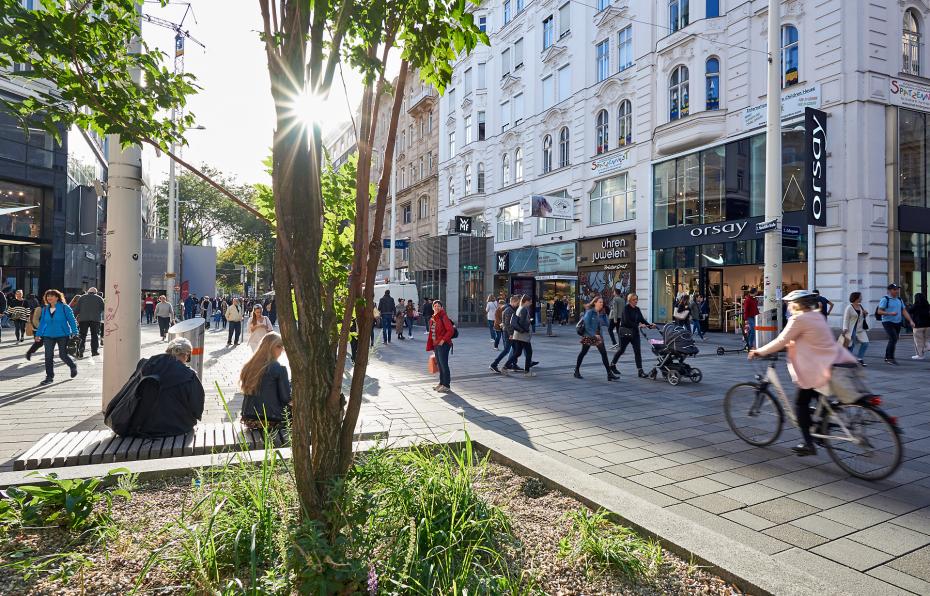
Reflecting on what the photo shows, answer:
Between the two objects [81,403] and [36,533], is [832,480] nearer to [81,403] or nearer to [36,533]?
[36,533]

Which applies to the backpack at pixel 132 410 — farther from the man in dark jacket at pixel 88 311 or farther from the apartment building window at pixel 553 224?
the apartment building window at pixel 553 224

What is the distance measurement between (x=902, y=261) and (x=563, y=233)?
47.4 feet

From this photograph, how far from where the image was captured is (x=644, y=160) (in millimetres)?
24266

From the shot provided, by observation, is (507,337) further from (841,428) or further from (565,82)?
(565,82)

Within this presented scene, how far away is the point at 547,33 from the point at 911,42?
17427 mm

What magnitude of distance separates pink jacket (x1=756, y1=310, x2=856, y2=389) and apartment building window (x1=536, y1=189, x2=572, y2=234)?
78.0 feet

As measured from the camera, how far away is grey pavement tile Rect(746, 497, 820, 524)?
3686 millimetres

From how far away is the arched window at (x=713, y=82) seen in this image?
20.9 meters

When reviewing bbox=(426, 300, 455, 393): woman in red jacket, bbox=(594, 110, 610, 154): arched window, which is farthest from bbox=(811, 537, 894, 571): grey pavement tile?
bbox=(594, 110, 610, 154): arched window

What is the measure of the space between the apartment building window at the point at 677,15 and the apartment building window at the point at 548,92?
8.40m

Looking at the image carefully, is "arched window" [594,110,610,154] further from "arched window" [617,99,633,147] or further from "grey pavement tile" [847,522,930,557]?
"grey pavement tile" [847,522,930,557]

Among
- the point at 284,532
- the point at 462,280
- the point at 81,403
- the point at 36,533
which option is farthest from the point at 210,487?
the point at 462,280

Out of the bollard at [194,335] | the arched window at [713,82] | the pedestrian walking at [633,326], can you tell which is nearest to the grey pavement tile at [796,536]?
the pedestrian walking at [633,326]

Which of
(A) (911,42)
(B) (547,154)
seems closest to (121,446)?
(A) (911,42)
